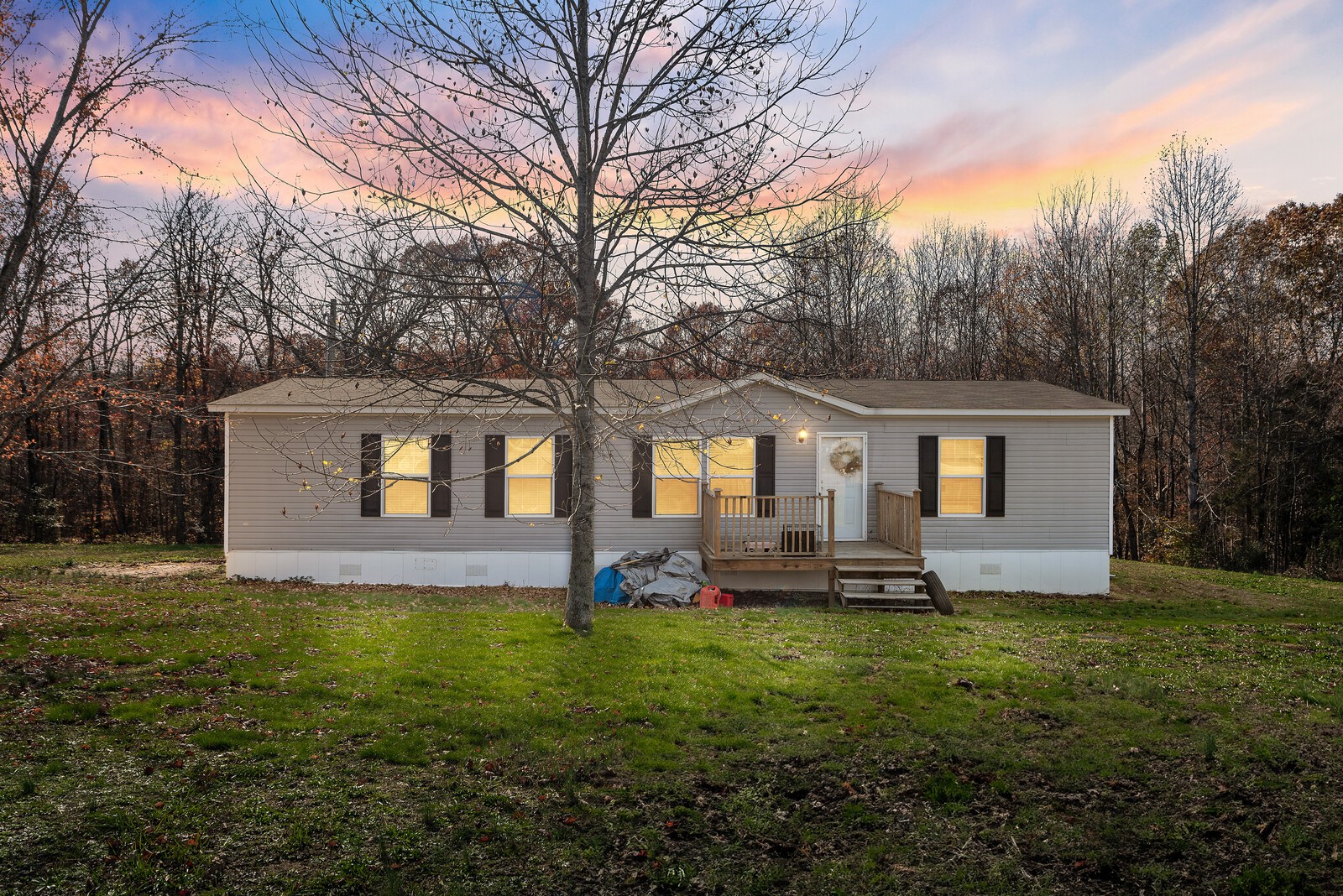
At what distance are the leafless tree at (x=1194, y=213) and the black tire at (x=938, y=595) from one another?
42.8ft

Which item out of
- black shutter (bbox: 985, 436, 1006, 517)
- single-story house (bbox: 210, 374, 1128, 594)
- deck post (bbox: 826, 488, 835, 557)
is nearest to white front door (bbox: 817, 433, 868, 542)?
single-story house (bbox: 210, 374, 1128, 594)

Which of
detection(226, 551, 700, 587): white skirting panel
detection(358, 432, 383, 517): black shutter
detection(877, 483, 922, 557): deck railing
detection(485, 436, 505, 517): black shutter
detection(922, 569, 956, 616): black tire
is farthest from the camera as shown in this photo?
detection(226, 551, 700, 587): white skirting panel

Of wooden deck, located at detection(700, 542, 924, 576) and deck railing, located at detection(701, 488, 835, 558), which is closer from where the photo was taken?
wooden deck, located at detection(700, 542, 924, 576)

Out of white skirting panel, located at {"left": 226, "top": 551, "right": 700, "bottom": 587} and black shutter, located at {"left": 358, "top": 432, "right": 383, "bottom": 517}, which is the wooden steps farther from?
black shutter, located at {"left": 358, "top": 432, "right": 383, "bottom": 517}

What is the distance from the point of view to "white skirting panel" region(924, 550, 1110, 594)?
13781 millimetres

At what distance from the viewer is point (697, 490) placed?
45.1 feet

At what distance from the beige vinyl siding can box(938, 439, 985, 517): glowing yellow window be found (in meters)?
0.19

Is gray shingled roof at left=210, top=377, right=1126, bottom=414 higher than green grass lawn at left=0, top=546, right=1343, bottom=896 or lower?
higher

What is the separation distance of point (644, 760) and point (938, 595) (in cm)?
777

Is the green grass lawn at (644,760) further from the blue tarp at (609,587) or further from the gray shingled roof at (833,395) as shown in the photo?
the gray shingled roof at (833,395)

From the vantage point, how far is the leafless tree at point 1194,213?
20859 millimetres

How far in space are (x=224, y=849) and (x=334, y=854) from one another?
20.0 inches

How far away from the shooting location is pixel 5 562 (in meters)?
14.6

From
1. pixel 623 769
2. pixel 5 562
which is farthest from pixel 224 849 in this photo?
pixel 5 562
